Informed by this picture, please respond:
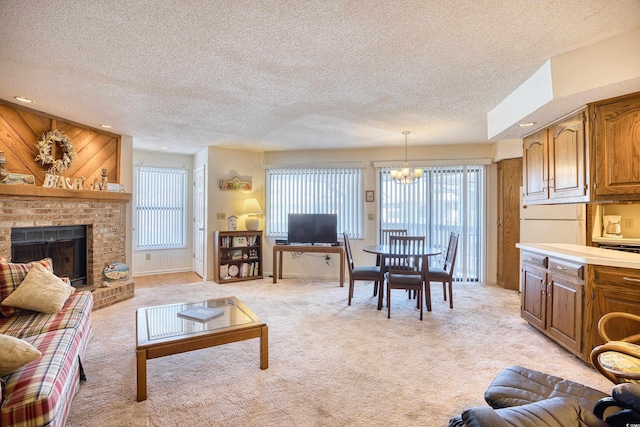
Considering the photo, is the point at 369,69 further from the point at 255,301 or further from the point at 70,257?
the point at 70,257

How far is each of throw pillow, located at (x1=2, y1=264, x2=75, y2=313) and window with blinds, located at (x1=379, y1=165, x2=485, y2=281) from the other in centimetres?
464

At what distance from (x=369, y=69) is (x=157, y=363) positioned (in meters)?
2.92

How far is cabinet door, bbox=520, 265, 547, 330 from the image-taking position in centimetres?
303

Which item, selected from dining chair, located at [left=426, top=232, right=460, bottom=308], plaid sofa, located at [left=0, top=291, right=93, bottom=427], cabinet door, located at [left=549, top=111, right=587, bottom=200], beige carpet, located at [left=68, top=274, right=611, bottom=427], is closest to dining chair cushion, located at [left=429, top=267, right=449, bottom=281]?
dining chair, located at [left=426, top=232, right=460, bottom=308]

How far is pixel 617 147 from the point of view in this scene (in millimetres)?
2502

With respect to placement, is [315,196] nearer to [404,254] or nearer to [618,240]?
[404,254]

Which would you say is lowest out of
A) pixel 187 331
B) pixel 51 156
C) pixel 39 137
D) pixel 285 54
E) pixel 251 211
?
pixel 187 331

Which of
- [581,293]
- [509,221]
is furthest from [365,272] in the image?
[509,221]

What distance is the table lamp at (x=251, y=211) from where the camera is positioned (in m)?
5.76

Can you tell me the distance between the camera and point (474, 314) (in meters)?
3.77

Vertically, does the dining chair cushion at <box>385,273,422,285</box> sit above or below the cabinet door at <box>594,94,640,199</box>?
below

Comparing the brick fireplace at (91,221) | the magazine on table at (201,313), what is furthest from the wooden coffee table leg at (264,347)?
the brick fireplace at (91,221)

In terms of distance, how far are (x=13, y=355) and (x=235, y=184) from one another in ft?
14.6

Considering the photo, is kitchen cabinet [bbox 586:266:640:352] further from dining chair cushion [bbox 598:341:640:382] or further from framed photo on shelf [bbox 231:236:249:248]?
framed photo on shelf [bbox 231:236:249:248]
